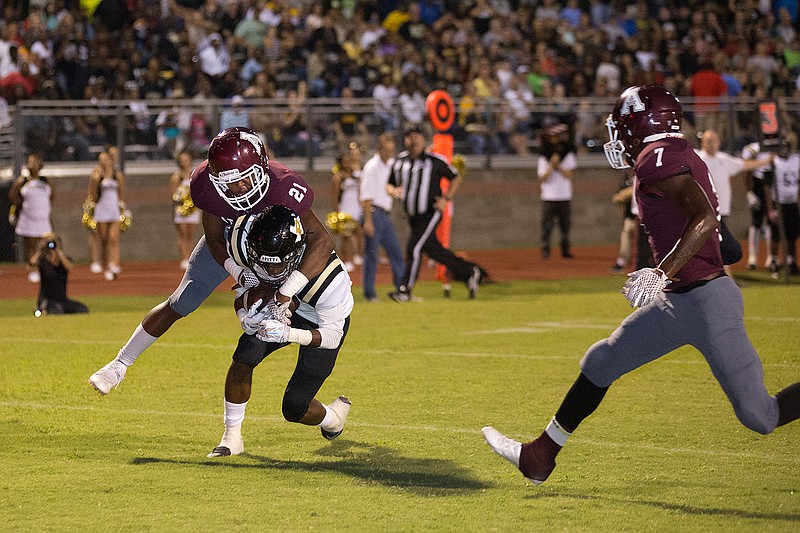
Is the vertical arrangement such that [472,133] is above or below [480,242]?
above

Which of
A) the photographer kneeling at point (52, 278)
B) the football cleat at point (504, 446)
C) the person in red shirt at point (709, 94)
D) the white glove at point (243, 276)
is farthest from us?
the person in red shirt at point (709, 94)

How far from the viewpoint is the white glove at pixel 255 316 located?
5879mm

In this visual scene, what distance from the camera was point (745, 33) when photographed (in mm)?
26375

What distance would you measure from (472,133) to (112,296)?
27.7 ft

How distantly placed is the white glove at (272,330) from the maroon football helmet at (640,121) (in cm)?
175

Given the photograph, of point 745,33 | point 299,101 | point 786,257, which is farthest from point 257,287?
point 745,33

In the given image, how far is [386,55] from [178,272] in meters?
7.02

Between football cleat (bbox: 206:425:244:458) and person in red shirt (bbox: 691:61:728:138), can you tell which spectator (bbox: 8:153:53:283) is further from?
person in red shirt (bbox: 691:61:728:138)

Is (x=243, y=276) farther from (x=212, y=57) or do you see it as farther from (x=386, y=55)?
(x=386, y=55)

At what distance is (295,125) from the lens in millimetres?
20375

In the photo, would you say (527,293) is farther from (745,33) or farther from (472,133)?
(745,33)

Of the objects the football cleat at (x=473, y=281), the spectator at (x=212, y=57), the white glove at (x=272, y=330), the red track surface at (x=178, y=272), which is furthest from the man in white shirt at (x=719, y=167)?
the white glove at (x=272, y=330)

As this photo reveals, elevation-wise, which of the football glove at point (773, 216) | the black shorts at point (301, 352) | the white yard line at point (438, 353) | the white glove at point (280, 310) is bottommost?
the football glove at point (773, 216)

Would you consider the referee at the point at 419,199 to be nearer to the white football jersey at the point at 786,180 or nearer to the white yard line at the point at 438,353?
the white yard line at the point at 438,353
